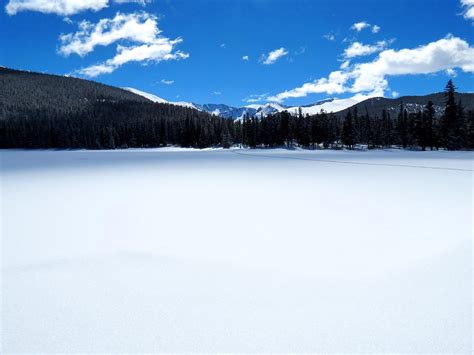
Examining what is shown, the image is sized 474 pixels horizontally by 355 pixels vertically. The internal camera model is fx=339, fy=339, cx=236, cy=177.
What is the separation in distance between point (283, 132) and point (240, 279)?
305ft

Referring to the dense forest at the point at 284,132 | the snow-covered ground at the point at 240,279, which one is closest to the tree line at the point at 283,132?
the dense forest at the point at 284,132

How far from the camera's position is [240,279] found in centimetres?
446

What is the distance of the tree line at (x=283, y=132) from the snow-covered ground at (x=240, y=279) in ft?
214

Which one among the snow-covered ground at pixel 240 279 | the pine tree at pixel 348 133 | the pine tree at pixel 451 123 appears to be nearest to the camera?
the snow-covered ground at pixel 240 279

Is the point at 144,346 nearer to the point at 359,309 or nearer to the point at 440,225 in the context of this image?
the point at 359,309

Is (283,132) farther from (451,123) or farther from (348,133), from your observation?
(451,123)

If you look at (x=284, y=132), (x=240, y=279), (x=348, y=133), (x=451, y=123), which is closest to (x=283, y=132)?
(x=284, y=132)

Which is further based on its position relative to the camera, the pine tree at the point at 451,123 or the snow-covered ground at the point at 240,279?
the pine tree at the point at 451,123

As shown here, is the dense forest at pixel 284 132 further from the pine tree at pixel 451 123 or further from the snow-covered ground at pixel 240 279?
the snow-covered ground at pixel 240 279

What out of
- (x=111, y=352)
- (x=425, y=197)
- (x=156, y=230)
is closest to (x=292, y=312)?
(x=111, y=352)

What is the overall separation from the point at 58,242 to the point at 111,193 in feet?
18.3

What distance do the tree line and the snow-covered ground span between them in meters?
65.3

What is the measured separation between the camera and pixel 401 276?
4453 millimetres

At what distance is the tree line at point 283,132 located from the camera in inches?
2584
